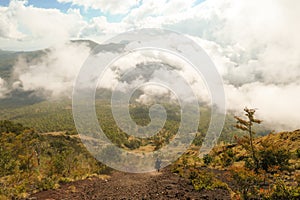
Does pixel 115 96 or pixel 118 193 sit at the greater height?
pixel 115 96

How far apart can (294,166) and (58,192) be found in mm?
17461

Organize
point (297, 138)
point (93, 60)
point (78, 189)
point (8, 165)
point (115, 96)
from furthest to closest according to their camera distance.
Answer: point (297, 138)
point (8, 165)
point (78, 189)
point (115, 96)
point (93, 60)

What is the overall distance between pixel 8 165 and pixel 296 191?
23.6 m

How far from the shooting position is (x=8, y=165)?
76.0 ft

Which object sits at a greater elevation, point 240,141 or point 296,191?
point 240,141

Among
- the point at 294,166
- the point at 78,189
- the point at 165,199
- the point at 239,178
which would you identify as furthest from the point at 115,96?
the point at 294,166

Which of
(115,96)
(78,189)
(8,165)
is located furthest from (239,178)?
(8,165)

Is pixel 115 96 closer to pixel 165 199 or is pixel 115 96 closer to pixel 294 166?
pixel 165 199

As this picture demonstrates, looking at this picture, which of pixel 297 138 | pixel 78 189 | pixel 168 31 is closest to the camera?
pixel 168 31

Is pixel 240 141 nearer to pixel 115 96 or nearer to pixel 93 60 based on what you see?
pixel 115 96

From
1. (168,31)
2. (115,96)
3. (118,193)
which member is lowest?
(118,193)

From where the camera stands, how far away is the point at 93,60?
10.2m

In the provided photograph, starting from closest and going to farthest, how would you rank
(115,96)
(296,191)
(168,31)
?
(296,191), (168,31), (115,96)

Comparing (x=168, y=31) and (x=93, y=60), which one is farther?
(x=168, y=31)
